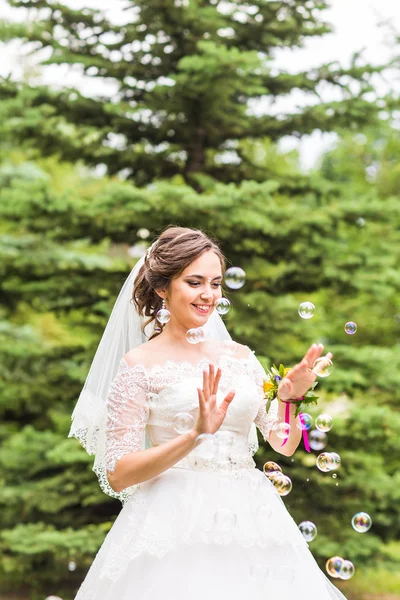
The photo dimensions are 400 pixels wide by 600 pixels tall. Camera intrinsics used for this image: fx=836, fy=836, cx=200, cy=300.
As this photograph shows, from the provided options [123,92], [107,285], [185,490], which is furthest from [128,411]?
[123,92]

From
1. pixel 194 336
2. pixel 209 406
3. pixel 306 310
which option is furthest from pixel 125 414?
pixel 306 310

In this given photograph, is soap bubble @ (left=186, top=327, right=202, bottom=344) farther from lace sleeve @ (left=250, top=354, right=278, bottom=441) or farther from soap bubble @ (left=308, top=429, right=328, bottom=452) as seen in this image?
soap bubble @ (left=308, top=429, right=328, bottom=452)

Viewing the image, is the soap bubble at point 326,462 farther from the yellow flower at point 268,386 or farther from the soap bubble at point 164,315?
the soap bubble at point 164,315

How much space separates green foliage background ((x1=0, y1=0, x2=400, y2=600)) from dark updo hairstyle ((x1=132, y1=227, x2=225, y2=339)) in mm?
4170

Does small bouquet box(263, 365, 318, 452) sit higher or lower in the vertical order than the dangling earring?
lower

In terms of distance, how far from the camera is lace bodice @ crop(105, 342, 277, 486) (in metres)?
3.14

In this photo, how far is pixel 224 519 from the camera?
301 cm

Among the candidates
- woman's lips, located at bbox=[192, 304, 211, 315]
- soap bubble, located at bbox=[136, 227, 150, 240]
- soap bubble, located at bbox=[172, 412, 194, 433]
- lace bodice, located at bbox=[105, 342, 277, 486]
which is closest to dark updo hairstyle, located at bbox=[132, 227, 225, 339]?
woman's lips, located at bbox=[192, 304, 211, 315]

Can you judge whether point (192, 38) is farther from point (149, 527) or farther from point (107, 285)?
point (149, 527)

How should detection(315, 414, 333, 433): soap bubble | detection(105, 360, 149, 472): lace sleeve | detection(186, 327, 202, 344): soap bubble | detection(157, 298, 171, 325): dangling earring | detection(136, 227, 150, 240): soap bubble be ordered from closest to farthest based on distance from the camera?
detection(105, 360, 149, 472): lace sleeve < detection(186, 327, 202, 344): soap bubble < detection(157, 298, 171, 325): dangling earring < detection(315, 414, 333, 433): soap bubble < detection(136, 227, 150, 240): soap bubble

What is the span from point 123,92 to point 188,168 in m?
1.05

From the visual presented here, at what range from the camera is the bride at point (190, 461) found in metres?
2.94

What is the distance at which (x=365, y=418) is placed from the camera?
835 cm

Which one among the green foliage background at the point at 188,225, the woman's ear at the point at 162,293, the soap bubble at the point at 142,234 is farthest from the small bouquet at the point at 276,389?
the soap bubble at the point at 142,234
